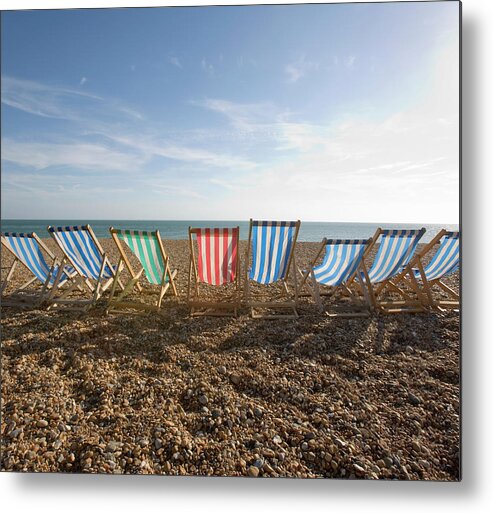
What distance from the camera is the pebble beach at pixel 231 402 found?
5.35ft

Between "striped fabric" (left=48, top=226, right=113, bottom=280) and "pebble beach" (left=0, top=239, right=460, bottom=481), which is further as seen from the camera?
"striped fabric" (left=48, top=226, right=113, bottom=280)

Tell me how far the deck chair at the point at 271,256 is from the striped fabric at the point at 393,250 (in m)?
1.02

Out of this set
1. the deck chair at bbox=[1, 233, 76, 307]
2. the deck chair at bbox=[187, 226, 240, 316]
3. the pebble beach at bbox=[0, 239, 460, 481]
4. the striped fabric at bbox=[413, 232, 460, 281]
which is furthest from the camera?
the deck chair at bbox=[1, 233, 76, 307]

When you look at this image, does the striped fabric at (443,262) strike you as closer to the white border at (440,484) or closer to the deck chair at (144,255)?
the white border at (440,484)

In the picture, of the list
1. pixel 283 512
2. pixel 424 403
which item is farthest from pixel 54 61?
pixel 424 403

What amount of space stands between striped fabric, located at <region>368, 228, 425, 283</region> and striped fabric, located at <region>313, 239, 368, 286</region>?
229 mm

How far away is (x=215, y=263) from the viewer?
3666 millimetres

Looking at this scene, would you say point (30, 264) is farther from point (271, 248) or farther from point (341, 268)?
point (341, 268)

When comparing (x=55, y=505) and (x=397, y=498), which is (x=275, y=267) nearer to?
(x=397, y=498)

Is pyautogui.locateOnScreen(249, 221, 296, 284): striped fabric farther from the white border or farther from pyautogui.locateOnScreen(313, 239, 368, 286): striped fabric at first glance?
the white border

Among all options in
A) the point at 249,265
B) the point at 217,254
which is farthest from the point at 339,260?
the point at 217,254

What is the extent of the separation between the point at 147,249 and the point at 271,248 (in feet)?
4.96

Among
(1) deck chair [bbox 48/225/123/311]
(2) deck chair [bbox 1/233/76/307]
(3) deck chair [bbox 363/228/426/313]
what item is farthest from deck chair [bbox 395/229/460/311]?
(2) deck chair [bbox 1/233/76/307]

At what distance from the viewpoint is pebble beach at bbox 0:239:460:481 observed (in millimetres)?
1631
